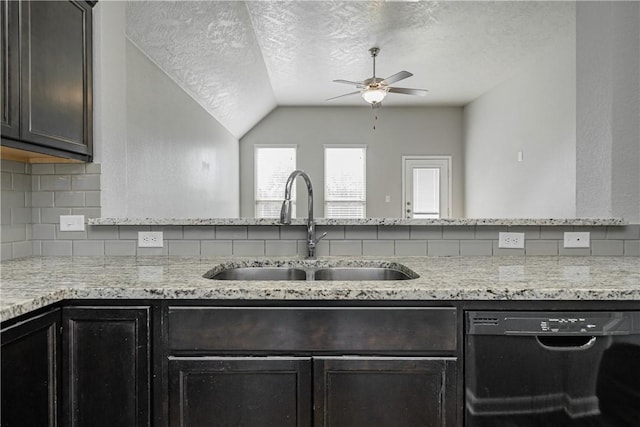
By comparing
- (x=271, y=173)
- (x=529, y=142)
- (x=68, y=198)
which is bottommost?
(x=68, y=198)

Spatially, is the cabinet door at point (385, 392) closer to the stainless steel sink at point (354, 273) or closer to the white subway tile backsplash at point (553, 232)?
the stainless steel sink at point (354, 273)

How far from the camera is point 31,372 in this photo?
964 millimetres

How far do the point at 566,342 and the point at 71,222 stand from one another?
A: 2030 mm

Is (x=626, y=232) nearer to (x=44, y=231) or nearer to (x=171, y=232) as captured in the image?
(x=171, y=232)

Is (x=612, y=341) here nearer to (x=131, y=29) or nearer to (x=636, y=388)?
(x=636, y=388)

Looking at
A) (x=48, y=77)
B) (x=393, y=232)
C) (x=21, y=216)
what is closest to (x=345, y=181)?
(x=393, y=232)

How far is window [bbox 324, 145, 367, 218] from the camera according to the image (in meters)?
6.80

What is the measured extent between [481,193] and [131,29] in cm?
534

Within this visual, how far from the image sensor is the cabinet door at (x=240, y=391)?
3.46 ft

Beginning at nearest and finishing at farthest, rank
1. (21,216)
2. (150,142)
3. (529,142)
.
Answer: (21,216) → (150,142) → (529,142)

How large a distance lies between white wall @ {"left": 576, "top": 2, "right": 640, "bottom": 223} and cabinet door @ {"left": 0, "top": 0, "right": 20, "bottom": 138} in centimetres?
247

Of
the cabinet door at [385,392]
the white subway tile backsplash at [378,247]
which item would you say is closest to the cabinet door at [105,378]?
the cabinet door at [385,392]

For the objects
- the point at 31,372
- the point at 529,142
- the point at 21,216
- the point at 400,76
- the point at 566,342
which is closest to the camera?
the point at 31,372

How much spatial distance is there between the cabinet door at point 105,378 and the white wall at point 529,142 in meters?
3.85
